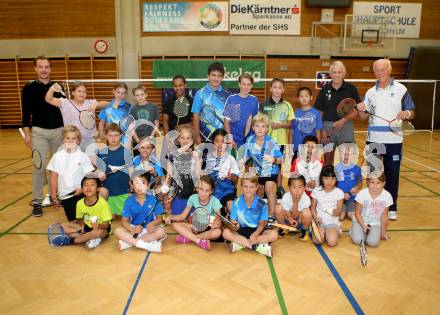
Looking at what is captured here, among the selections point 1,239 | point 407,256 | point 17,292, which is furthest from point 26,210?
point 407,256

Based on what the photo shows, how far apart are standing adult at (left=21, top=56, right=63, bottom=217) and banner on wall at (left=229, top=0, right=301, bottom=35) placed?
11.5m

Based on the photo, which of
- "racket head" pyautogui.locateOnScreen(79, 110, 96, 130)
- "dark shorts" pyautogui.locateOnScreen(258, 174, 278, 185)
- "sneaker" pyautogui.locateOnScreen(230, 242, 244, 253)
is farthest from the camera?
"racket head" pyautogui.locateOnScreen(79, 110, 96, 130)

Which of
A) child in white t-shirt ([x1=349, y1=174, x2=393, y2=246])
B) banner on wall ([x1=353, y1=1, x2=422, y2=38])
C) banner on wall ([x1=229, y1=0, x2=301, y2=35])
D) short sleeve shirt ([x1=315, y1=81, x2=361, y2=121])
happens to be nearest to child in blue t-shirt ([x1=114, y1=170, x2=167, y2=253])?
child in white t-shirt ([x1=349, y1=174, x2=393, y2=246])

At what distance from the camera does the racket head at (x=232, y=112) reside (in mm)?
5547

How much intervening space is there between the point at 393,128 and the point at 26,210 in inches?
229

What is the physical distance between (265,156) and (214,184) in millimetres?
825

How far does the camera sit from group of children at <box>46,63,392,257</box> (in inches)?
178

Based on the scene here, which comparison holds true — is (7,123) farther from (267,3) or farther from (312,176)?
(312,176)

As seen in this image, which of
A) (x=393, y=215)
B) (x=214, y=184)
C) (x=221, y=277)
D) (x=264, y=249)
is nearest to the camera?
(x=221, y=277)

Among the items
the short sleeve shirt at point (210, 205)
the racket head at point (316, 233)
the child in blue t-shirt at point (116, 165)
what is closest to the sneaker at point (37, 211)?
the child in blue t-shirt at point (116, 165)

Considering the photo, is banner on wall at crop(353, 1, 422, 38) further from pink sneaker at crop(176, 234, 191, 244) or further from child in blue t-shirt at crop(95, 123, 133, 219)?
pink sneaker at crop(176, 234, 191, 244)

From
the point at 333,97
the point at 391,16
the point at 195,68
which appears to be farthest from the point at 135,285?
the point at 391,16

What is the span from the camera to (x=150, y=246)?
4367mm

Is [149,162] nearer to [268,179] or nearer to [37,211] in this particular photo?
[268,179]
